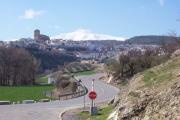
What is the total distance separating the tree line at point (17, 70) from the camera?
367 ft

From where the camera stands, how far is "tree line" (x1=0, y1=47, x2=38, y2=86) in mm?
111750

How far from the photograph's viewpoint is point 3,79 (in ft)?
372

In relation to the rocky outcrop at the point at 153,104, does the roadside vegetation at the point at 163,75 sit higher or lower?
higher

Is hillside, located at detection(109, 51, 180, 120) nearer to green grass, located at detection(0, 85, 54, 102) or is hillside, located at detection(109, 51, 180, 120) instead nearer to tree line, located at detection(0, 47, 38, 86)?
green grass, located at detection(0, 85, 54, 102)

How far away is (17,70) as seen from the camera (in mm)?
113188

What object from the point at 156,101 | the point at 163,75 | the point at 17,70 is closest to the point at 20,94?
the point at 17,70

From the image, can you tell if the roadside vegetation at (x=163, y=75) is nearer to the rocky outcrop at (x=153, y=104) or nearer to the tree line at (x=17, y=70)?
the rocky outcrop at (x=153, y=104)

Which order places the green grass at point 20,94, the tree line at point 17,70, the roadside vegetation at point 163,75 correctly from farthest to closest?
the tree line at point 17,70 → the green grass at point 20,94 → the roadside vegetation at point 163,75

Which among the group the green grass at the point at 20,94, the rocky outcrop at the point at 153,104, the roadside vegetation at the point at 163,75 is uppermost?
the roadside vegetation at the point at 163,75

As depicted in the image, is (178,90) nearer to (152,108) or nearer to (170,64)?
(152,108)

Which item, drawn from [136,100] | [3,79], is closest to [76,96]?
[136,100]

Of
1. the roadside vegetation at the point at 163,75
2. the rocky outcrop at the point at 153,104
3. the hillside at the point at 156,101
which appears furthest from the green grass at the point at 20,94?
the rocky outcrop at the point at 153,104

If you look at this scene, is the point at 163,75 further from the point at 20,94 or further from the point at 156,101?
the point at 20,94

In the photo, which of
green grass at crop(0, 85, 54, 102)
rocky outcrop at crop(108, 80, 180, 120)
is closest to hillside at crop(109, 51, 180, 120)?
rocky outcrop at crop(108, 80, 180, 120)
